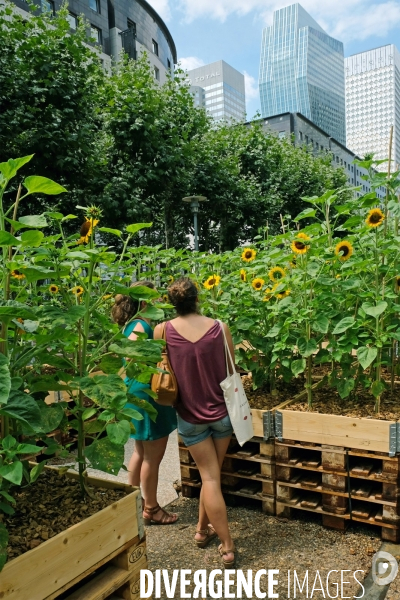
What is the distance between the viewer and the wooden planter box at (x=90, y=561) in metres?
1.91

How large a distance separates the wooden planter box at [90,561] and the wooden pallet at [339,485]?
1.38m

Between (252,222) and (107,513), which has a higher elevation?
(252,222)

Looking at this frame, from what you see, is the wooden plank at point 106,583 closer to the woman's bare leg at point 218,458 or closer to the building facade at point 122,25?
the woman's bare leg at point 218,458

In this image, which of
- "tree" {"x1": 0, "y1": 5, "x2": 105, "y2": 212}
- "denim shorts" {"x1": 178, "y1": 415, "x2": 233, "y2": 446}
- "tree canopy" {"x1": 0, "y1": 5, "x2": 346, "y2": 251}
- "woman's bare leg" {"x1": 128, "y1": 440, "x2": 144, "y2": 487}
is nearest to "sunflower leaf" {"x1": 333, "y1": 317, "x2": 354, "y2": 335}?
"denim shorts" {"x1": 178, "y1": 415, "x2": 233, "y2": 446}

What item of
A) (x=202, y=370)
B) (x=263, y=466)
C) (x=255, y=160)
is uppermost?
(x=255, y=160)

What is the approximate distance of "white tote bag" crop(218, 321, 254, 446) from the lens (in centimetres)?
307

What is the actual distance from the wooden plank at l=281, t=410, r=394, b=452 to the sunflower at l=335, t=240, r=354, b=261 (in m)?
1.03

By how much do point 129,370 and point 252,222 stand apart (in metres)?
15.2

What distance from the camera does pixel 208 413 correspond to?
10.0 feet

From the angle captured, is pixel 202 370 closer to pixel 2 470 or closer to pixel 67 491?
pixel 67 491

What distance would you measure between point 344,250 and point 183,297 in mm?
1121

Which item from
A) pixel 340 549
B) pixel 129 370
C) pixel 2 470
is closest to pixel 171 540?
pixel 340 549

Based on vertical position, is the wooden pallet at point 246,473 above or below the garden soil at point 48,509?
below

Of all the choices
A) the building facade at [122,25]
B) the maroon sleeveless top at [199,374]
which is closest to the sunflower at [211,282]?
the maroon sleeveless top at [199,374]
